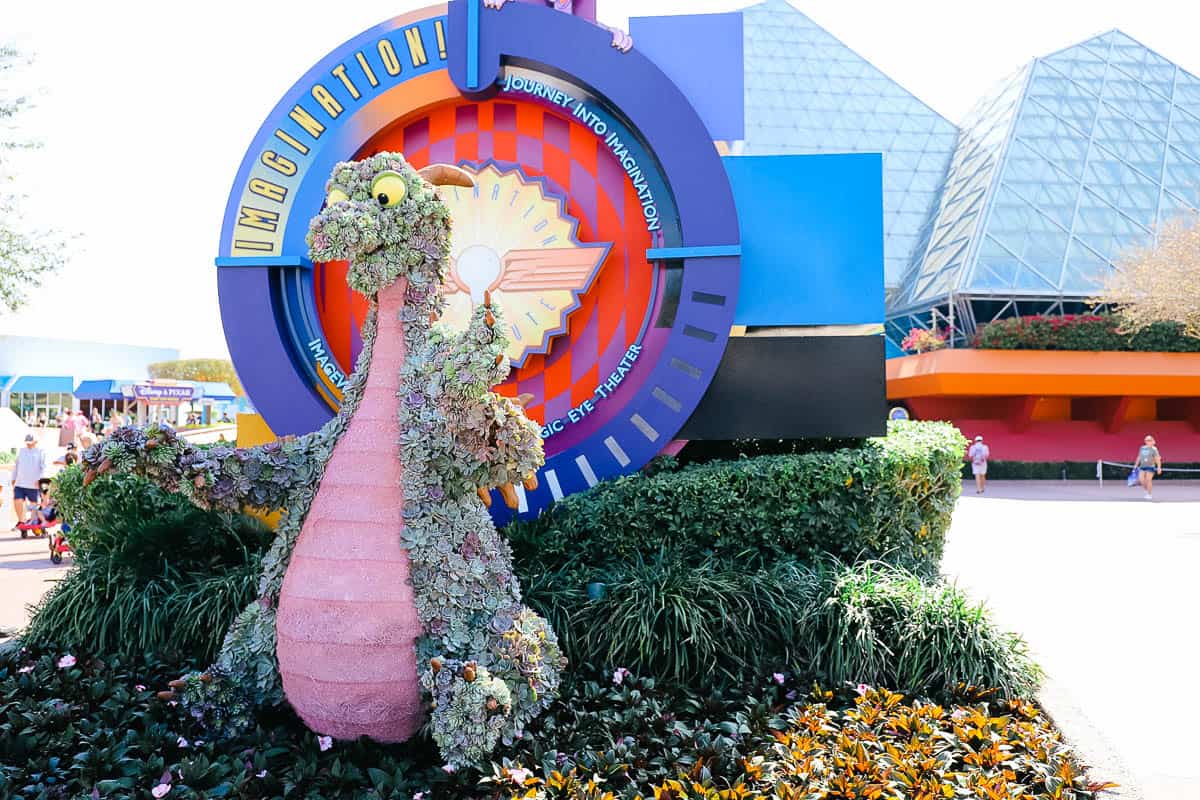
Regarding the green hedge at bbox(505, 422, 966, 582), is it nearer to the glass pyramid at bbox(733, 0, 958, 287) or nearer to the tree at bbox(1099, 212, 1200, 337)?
the tree at bbox(1099, 212, 1200, 337)

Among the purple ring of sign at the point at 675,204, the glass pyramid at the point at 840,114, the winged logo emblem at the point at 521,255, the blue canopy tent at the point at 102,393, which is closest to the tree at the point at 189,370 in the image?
the blue canopy tent at the point at 102,393

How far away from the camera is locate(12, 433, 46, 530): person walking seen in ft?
31.7

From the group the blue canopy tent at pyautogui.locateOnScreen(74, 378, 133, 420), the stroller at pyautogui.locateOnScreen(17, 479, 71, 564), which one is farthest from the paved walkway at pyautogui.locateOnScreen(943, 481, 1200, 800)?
the blue canopy tent at pyautogui.locateOnScreen(74, 378, 133, 420)

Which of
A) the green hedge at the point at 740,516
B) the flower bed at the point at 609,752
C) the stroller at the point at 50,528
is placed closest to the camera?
the flower bed at the point at 609,752

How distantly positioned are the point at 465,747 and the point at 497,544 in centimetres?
84

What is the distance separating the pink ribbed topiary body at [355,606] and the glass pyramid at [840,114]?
94.2 ft

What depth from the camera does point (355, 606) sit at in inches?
112

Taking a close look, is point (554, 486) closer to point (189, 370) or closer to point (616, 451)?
point (616, 451)

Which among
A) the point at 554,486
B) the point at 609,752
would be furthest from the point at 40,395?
the point at 609,752

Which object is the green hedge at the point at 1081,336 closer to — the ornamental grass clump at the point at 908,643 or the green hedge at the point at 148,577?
the ornamental grass clump at the point at 908,643

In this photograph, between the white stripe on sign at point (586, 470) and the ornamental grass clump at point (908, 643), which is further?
the white stripe on sign at point (586, 470)

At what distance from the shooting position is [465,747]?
276cm

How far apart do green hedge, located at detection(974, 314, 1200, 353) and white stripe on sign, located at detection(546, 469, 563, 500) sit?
1872 centimetres

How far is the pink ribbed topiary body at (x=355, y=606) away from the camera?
286cm
